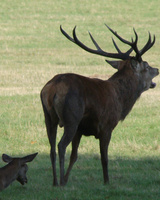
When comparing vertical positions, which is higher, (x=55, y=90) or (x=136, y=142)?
(x=55, y=90)

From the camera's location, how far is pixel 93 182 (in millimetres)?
7457

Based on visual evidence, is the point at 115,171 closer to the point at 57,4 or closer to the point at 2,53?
the point at 2,53

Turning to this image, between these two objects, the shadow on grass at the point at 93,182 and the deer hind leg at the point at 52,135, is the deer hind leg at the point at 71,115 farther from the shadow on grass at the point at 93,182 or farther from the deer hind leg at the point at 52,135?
the shadow on grass at the point at 93,182

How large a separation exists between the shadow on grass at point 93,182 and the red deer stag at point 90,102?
258 mm

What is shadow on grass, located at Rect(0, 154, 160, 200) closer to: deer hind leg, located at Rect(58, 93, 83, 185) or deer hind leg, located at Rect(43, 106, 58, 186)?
deer hind leg, located at Rect(43, 106, 58, 186)

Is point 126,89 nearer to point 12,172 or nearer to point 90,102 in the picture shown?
point 90,102

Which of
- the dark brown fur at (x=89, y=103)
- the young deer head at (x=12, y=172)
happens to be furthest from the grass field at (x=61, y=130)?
the dark brown fur at (x=89, y=103)

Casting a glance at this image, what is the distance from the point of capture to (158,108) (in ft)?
44.8

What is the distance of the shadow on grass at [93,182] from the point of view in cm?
656

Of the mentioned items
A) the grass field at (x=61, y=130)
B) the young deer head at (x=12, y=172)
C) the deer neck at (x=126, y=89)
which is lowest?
the grass field at (x=61, y=130)

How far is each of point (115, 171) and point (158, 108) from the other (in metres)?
5.70

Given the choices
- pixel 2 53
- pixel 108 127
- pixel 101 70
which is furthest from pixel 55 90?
pixel 2 53

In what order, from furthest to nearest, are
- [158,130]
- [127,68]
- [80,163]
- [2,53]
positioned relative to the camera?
[2,53]
[158,130]
[80,163]
[127,68]

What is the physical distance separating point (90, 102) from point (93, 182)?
47.5 inches
